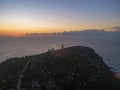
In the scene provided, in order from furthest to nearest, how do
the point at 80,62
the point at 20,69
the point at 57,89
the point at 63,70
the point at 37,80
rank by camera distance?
1. the point at 80,62
2. the point at 20,69
3. the point at 63,70
4. the point at 37,80
5. the point at 57,89

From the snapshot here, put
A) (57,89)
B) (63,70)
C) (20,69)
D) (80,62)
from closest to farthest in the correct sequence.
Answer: (57,89), (63,70), (20,69), (80,62)

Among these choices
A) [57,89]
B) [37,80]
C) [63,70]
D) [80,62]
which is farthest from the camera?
[80,62]

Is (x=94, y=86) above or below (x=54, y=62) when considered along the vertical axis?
below

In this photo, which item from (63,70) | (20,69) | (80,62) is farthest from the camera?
(80,62)

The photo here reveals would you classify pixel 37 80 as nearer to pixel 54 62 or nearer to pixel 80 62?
pixel 54 62

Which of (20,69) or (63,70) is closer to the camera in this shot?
(63,70)

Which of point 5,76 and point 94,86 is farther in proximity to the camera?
point 5,76

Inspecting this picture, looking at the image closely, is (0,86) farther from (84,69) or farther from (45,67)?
(84,69)

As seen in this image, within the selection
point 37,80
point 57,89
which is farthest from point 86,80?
point 37,80

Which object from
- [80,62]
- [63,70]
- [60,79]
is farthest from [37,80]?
[80,62]
